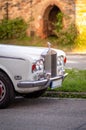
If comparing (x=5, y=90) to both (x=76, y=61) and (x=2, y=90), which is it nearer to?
(x=2, y=90)

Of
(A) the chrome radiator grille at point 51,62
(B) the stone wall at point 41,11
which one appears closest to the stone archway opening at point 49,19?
(B) the stone wall at point 41,11

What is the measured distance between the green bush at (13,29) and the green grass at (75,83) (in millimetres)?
10922

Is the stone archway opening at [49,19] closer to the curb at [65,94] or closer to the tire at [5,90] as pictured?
the curb at [65,94]

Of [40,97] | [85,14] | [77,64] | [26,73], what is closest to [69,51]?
[85,14]

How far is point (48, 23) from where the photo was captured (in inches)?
989

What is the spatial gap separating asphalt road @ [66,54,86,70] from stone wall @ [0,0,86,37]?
245 cm

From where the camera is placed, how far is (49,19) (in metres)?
25.4

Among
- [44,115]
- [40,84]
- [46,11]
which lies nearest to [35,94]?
[40,84]

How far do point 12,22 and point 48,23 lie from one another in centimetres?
158

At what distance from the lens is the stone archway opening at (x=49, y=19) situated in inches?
984

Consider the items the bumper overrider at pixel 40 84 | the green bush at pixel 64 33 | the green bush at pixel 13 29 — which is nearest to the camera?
the bumper overrider at pixel 40 84

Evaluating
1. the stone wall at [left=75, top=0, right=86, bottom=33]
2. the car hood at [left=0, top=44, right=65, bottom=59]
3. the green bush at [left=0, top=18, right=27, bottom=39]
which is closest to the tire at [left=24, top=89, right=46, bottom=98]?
the car hood at [left=0, top=44, right=65, bottom=59]

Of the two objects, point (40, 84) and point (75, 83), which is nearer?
point (40, 84)

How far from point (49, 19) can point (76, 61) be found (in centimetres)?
602
